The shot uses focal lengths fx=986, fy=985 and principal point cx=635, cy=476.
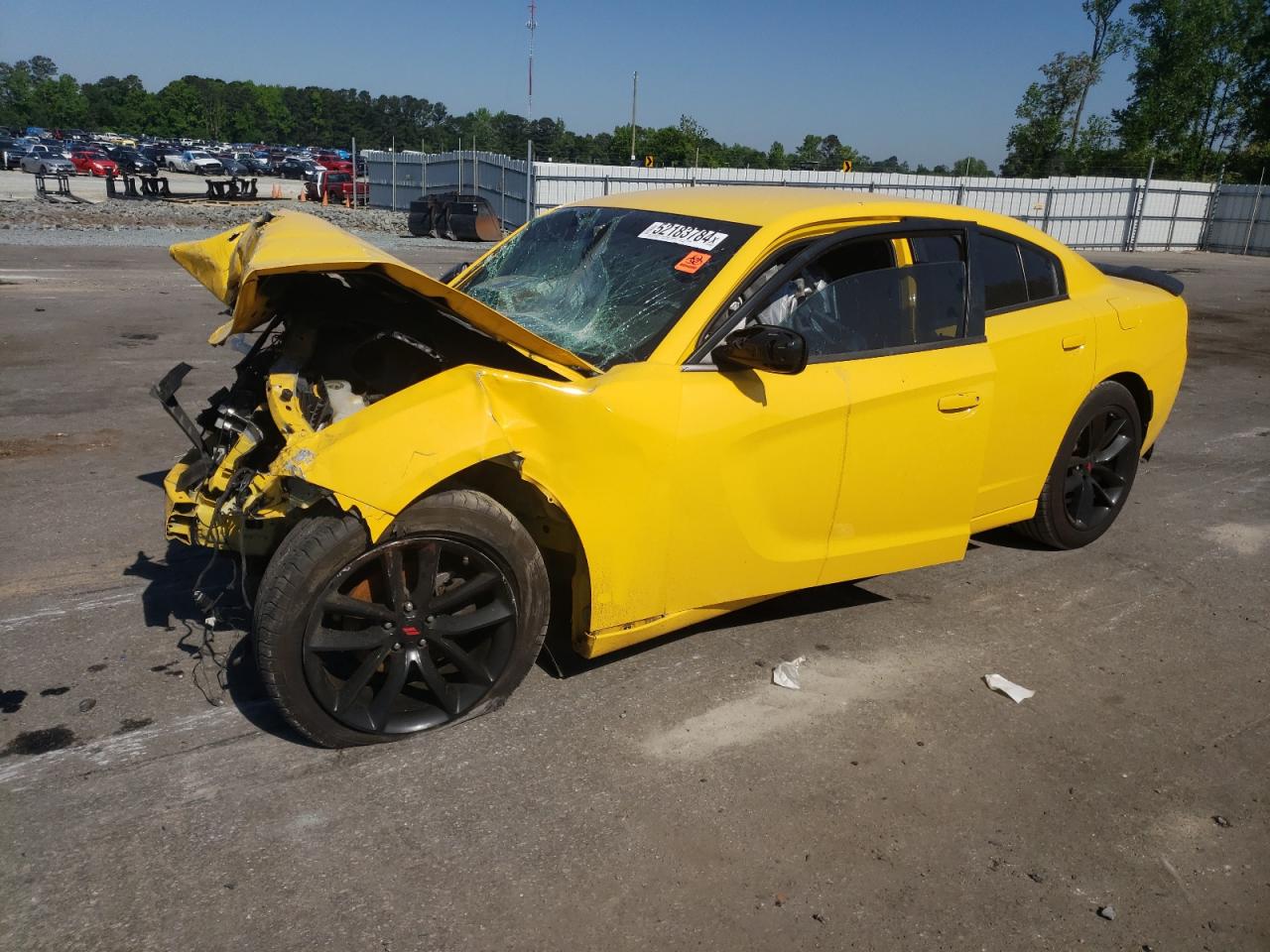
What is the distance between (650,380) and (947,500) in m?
1.52

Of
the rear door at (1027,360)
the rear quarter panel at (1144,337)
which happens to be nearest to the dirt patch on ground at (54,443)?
the rear door at (1027,360)

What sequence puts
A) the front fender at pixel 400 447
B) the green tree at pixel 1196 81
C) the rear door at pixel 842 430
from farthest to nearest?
1. the green tree at pixel 1196 81
2. the rear door at pixel 842 430
3. the front fender at pixel 400 447

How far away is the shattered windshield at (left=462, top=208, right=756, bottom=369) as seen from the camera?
3.67 m

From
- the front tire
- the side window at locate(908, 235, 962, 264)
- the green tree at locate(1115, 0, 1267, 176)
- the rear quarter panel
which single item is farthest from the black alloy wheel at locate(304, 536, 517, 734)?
the green tree at locate(1115, 0, 1267, 176)

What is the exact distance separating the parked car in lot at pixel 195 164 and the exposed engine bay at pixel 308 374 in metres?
60.0

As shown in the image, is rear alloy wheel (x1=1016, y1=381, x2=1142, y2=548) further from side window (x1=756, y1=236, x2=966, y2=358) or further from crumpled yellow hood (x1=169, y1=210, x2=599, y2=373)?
crumpled yellow hood (x1=169, y1=210, x2=599, y2=373)

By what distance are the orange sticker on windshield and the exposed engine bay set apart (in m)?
0.84

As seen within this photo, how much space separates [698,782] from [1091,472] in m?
3.11

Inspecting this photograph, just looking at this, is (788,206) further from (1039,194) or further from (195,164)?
(195,164)

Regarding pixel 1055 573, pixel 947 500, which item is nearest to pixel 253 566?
pixel 947 500

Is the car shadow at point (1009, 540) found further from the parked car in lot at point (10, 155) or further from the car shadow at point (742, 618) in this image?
the parked car in lot at point (10, 155)

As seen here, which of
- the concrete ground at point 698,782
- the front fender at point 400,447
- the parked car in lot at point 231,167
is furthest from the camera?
the parked car in lot at point 231,167

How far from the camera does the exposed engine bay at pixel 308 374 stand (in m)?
3.31

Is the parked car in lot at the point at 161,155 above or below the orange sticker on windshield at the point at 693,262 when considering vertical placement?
above
